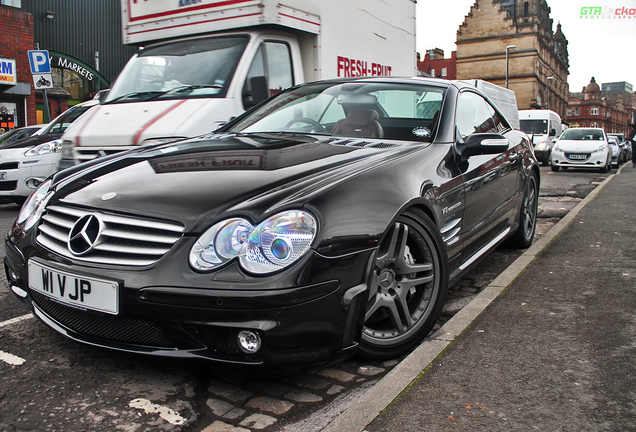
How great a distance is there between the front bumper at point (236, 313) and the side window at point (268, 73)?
389 centimetres

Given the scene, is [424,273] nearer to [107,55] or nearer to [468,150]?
[468,150]

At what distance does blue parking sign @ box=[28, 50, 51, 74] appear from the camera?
12086 millimetres

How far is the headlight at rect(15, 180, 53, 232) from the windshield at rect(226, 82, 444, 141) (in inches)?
54.6

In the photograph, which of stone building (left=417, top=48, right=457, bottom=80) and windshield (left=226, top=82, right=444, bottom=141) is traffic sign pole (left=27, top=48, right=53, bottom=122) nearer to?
windshield (left=226, top=82, right=444, bottom=141)

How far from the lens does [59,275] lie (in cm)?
250

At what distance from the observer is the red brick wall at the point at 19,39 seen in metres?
19.2

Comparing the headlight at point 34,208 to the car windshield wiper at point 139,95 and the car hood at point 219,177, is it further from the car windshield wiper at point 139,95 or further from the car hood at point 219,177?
the car windshield wiper at point 139,95

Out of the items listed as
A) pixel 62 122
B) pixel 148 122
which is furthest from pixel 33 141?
pixel 148 122

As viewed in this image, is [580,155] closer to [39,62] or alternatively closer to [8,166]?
[39,62]

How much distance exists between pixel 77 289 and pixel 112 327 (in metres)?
0.20

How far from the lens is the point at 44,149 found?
359 inches

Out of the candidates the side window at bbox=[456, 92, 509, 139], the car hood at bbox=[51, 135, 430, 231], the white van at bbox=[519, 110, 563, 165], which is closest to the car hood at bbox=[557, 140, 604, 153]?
the white van at bbox=[519, 110, 563, 165]

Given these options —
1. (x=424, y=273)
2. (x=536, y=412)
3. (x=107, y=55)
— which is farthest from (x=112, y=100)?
(x=107, y=55)

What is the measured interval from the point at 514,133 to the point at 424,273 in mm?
2710
